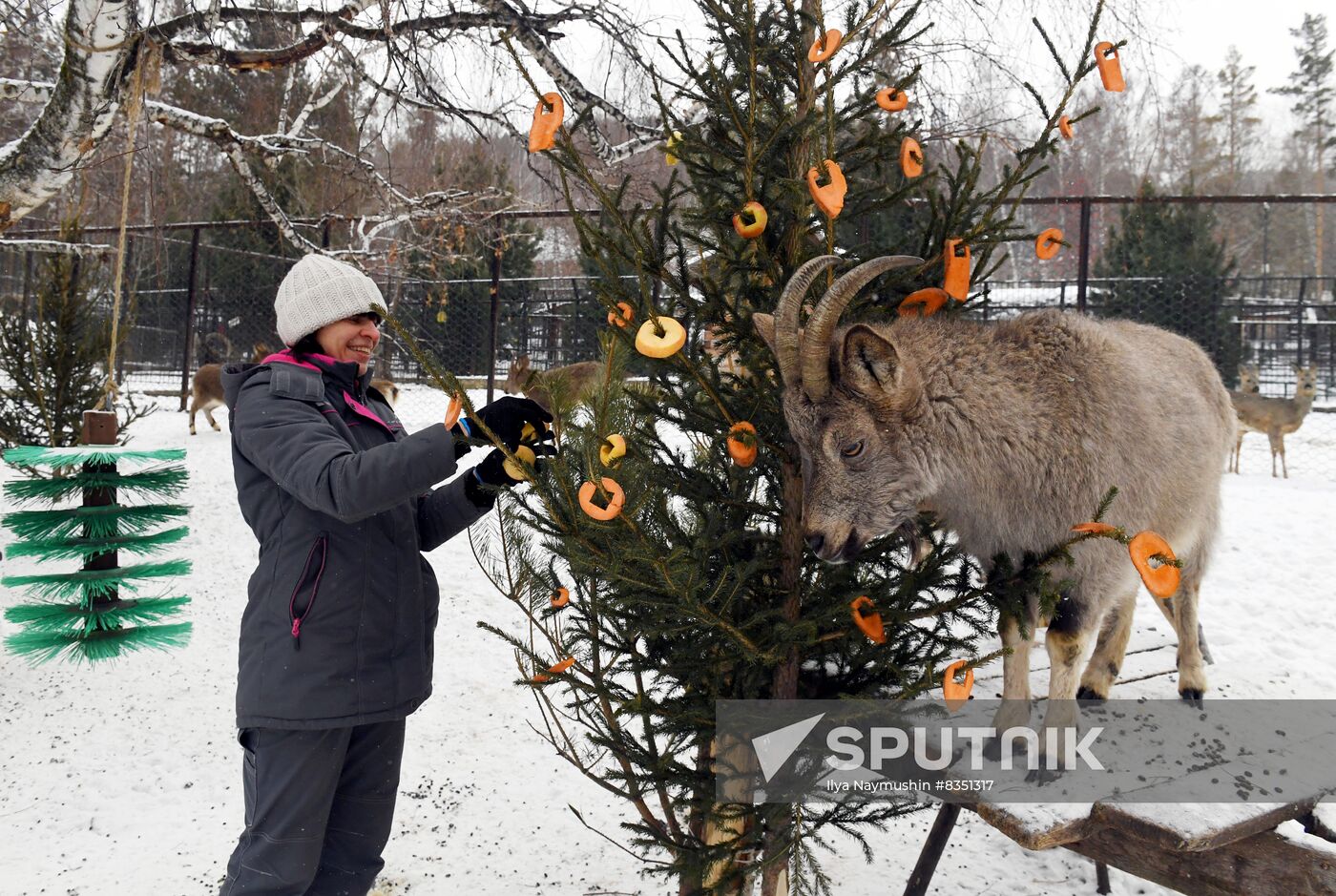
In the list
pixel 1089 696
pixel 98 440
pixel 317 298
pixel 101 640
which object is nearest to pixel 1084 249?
pixel 1089 696

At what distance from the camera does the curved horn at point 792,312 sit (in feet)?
7.74

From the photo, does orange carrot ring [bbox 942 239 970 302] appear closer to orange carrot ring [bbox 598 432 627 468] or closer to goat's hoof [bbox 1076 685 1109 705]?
orange carrot ring [bbox 598 432 627 468]

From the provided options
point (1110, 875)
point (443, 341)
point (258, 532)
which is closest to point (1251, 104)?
point (443, 341)

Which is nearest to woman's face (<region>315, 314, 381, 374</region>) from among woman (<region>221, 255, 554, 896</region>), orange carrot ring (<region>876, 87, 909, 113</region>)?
woman (<region>221, 255, 554, 896</region>)

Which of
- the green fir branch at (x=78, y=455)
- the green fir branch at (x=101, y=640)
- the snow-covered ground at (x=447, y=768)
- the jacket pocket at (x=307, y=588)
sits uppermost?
the green fir branch at (x=78, y=455)

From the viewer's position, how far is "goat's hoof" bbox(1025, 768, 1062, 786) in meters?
2.93

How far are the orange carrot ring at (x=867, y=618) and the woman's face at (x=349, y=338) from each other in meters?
1.79

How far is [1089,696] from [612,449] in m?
2.89

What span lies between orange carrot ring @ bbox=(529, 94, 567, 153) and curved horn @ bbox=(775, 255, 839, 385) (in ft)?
2.35

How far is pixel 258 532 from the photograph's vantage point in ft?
9.31

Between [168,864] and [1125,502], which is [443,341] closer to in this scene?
[168,864]

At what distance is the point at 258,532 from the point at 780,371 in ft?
5.64

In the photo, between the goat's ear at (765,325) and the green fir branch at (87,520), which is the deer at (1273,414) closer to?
the goat's ear at (765,325)

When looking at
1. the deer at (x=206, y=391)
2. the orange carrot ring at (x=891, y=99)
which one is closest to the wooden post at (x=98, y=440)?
the orange carrot ring at (x=891, y=99)
